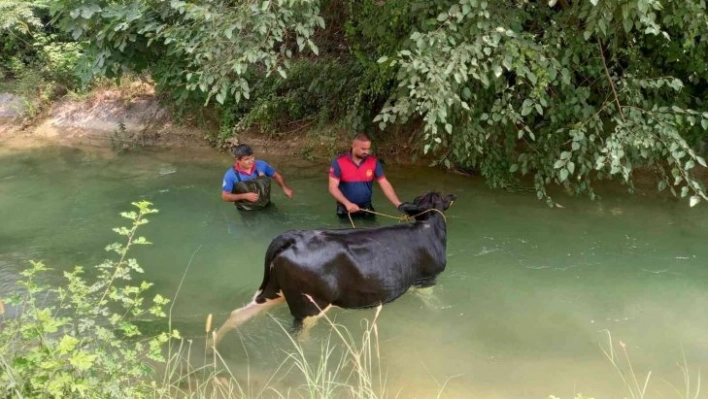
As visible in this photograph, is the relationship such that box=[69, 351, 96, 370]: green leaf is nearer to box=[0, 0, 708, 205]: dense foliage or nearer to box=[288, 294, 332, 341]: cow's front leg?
box=[288, 294, 332, 341]: cow's front leg

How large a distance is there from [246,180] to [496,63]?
323 centimetres

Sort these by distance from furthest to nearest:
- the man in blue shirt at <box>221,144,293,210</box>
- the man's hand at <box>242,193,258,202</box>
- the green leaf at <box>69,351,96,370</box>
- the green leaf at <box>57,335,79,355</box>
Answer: the man's hand at <box>242,193,258,202</box> → the man in blue shirt at <box>221,144,293,210</box> → the green leaf at <box>57,335,79,355</box> → the green leaf at <box>69,351,96,370</box>

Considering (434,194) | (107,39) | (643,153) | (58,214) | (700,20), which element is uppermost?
(700,20)

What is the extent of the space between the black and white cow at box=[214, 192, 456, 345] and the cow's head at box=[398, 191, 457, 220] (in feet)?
0.06

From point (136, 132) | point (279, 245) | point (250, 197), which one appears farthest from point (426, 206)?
point (136, 132)

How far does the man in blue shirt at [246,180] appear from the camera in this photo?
702 cm

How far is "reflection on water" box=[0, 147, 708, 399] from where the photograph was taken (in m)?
4.68

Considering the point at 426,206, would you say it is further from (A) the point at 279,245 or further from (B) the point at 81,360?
(B) the point at 81,360

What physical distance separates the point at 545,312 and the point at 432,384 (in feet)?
4.74

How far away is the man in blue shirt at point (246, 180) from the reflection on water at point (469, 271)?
→ 0.35 meters

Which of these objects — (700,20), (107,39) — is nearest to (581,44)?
(700,20)

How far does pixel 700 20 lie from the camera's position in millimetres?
5211

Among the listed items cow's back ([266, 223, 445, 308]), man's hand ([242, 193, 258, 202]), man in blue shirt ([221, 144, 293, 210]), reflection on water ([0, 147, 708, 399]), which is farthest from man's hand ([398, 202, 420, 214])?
man's hand ([242, 193, 258, 202])

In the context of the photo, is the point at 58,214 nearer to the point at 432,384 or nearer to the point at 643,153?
the point at 432,384
